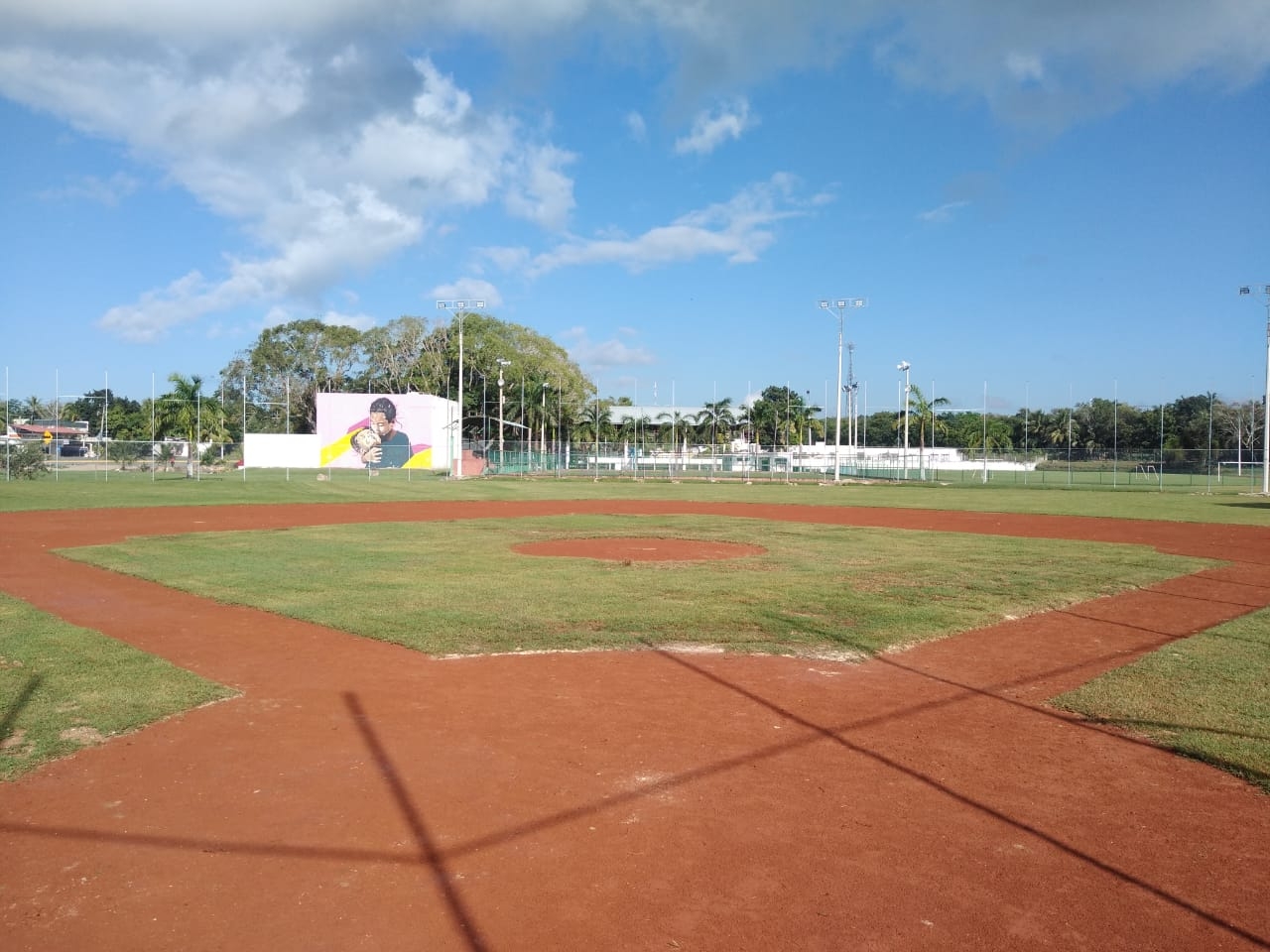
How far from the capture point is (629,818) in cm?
618

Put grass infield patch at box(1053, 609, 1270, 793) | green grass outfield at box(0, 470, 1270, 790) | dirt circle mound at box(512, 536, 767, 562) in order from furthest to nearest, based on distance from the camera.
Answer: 1. dirt circle mound at box(512, 536, 767, 562)
2. green grass outfield at box(0, 470, 1270, 790)
3. grass infield patch at box(1053, 609, 1270, 793)

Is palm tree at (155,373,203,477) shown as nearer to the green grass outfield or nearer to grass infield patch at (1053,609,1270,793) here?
the green grass outfield

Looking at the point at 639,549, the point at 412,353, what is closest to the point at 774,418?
the point at 412,353

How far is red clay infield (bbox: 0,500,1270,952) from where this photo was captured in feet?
15.9

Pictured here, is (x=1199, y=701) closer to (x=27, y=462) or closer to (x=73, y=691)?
(x=73, y=691)

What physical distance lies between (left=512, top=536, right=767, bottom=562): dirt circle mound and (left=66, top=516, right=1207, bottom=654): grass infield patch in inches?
24.6

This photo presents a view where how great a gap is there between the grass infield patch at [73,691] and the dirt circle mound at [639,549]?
35.5 ft

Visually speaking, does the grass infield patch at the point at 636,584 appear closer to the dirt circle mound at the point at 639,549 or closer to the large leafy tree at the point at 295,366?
the dirt circle mound at the point at 639,549

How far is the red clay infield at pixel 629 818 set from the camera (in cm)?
486

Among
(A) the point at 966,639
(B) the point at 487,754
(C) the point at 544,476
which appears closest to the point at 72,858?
(B) the point at 487,754

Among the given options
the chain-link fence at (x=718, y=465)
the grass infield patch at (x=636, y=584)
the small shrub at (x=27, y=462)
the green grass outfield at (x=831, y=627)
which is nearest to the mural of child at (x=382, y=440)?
the chain-link fence at (x=718, y=465)

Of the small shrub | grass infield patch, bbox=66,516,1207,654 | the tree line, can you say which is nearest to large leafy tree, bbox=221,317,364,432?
the tree line

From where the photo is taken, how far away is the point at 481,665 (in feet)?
34.2

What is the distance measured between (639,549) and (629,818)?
15648mm
